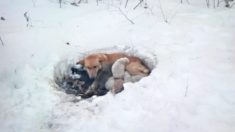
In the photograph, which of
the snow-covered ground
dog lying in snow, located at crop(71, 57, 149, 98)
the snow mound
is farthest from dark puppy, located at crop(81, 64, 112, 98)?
the snow-covered ground

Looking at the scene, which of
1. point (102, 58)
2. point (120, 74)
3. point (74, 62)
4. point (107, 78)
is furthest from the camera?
point (74, 62)

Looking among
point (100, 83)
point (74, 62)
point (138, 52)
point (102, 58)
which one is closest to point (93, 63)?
point (102, 58)

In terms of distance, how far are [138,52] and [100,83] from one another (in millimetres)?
592

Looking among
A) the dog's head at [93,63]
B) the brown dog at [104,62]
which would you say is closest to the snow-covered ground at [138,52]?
the brown dog at [104,62]

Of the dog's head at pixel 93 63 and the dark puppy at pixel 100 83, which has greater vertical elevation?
the dog's head at pixel 93 63

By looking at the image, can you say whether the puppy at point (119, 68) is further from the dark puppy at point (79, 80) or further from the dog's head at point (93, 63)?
the dark puppy at point (79, 80)

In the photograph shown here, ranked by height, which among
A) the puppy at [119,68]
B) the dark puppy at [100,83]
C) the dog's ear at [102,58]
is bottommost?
the dark puppy at [100,83]

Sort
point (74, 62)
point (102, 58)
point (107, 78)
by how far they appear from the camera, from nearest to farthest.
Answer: point (102, 58) → point (107, 78) → point (74, 62)

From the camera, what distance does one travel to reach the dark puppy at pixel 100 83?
4.33m

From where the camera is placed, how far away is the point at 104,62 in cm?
452

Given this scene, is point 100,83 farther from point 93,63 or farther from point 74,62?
point 74,62

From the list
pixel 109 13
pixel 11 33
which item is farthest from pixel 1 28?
pixel 109 13

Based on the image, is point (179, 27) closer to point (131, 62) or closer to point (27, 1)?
point (131, 62)

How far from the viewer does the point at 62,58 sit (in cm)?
466
